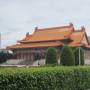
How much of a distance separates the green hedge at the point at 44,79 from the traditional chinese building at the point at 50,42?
125 feet

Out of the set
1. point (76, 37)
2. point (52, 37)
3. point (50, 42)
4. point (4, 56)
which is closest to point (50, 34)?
point (52, 37)

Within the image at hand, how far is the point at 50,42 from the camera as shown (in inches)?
2363

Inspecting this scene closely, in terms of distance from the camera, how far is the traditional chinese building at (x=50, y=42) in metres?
57.4

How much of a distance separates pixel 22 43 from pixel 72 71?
48.6 meters

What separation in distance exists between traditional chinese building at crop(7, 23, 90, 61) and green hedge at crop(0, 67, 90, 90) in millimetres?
38147

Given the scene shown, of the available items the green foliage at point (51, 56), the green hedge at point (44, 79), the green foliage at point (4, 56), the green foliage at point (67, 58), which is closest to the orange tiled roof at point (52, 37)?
the green foliage at point (4, 56)

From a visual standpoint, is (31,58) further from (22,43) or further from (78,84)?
(78,84)

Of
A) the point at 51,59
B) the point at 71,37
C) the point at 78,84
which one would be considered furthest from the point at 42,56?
the point at 78,84

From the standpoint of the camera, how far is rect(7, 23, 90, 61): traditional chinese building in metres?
57.4

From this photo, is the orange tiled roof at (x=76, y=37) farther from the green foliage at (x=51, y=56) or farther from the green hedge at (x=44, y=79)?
the green hedge at (x=44, y=79)

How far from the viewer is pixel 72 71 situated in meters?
16.1

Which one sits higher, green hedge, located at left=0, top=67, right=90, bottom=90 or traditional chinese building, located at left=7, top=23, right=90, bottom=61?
traditional chinese building, located at left=7, top=23, right=90, bottom=61

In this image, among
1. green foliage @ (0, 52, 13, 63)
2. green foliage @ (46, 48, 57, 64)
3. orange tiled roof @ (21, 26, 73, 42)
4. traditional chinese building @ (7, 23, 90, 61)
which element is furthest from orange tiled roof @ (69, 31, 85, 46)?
green foliage @ (46, 48, 57, 64)

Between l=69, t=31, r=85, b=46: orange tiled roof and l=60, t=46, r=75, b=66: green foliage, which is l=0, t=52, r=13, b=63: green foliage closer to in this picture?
l=69, t=31, r=85, b=46: orange tiled roof
